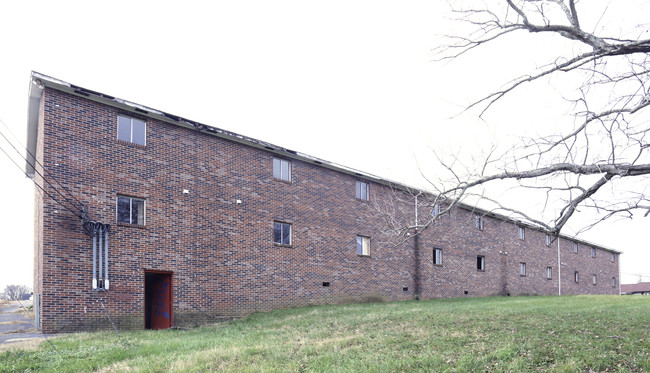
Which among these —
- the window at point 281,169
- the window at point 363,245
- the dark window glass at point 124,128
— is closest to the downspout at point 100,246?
the dark window glass at point 124,128

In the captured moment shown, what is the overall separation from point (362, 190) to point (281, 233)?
21.4 ft

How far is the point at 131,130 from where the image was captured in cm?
1658

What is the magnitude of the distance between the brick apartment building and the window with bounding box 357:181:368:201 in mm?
146

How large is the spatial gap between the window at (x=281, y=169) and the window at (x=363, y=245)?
19.1 ft

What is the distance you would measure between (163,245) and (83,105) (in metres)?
5.28

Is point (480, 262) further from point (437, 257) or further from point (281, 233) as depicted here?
point (281, 233)

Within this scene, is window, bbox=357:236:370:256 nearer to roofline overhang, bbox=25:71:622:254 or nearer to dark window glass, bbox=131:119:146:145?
roofline overhang, bbox=25:71:622:254

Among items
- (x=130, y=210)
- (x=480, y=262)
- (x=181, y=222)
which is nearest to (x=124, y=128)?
(x=130, y=210)

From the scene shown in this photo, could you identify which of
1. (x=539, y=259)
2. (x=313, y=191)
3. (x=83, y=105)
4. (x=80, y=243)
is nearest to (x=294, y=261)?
(x=313, y=191)

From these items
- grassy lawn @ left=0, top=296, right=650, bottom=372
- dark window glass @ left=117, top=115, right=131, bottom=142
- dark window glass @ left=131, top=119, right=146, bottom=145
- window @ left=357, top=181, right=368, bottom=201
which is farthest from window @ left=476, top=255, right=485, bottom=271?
dark window glass @ left=117, top=115, right=131, bottom=142

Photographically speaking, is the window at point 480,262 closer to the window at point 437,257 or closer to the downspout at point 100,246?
the window at point 437,257

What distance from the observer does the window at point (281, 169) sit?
69.4ft

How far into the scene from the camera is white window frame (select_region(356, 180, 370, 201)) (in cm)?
2557

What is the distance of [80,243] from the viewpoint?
1473 cm
